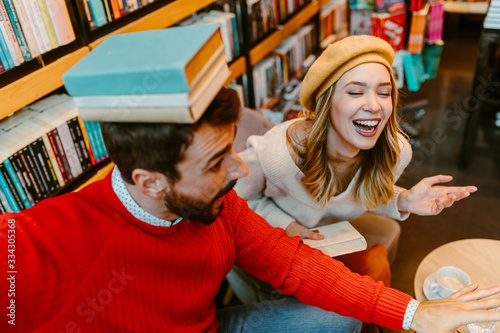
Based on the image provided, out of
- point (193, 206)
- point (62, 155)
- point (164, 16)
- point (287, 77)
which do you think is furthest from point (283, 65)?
point (193, 206)

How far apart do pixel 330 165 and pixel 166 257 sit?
696 millimetres

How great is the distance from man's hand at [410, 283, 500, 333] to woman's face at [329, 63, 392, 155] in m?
0.51

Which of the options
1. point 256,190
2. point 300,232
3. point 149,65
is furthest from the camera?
point 256,190

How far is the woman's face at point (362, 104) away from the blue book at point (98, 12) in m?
0.92

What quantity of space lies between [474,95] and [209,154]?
1975mm

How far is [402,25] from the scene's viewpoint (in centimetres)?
252

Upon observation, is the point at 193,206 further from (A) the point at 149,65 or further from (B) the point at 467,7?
(B) the point at 467,7

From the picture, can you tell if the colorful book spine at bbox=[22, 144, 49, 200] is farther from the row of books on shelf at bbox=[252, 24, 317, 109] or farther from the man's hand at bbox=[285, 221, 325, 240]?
the row of books on shelf at bbox=[252, 24, 317, 109]

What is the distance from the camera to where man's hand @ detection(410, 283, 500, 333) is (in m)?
0.98

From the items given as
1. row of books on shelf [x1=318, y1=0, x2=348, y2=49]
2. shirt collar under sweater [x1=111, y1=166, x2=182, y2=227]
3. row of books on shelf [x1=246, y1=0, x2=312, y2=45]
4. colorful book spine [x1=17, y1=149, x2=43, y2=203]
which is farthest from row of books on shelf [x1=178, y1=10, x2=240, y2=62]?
shirt collar under sweater [x1=111, y1=166, x2=182, y2=227]

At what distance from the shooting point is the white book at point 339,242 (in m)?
1.35

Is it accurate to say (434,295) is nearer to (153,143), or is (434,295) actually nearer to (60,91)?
(153,143)

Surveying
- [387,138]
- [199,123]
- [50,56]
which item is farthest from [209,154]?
[50,56]

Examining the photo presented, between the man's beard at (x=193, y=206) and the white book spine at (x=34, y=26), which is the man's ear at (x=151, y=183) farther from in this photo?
the white book spine at (x=34, y=26)
